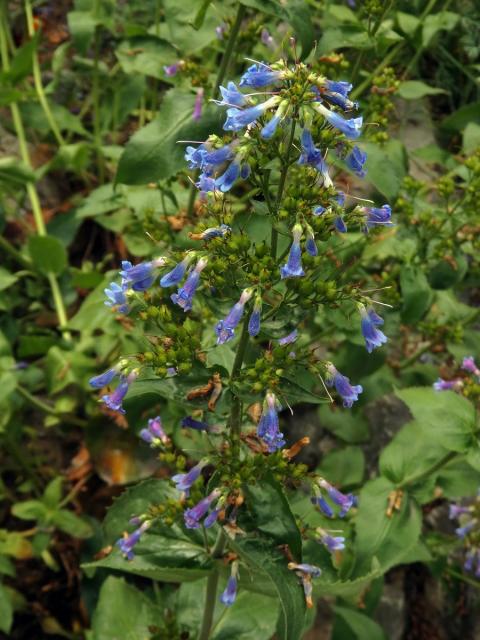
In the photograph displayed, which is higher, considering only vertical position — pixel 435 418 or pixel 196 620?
pixel 435 418

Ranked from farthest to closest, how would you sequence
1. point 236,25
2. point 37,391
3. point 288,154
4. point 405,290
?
point 37,391, point 405,290, point 236,25, point 288,154

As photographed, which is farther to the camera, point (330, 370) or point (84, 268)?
point (84, 268)

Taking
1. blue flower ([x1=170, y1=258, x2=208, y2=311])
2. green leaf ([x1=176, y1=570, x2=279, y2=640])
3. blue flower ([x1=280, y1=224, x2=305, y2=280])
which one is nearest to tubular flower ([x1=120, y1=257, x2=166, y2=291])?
blue flower ([x1=170, y1=258, x2=208, y2=311])

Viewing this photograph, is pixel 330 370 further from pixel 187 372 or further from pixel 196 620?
pixel 196 620

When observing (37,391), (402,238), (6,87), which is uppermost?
(6,87)

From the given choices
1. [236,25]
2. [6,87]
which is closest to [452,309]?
[236,25]

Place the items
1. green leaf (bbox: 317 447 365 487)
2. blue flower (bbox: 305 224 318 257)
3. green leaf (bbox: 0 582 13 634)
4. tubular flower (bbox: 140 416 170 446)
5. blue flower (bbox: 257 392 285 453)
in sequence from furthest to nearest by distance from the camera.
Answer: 1. green leaf (bbox: 317 447 365 487)
2. green leaf (bbox: 0 582 13 634)
3. tubular flower (bbox: 140 416 170 446)
4. blue flower (bbox: 257 392 285 453)
5. blue flower (bbox: 305 224 318 257)

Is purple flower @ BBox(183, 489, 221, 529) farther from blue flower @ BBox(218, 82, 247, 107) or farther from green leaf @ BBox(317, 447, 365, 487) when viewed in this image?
green leaf @ BBox(317, 447, 365, 487)
